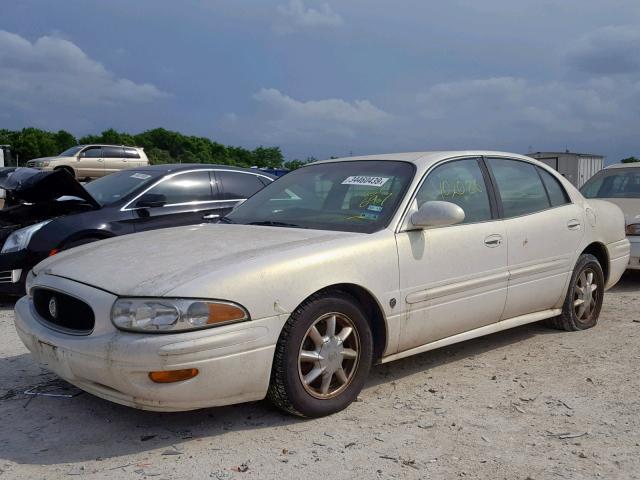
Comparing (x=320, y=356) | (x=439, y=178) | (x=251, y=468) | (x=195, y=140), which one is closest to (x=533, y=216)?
(x=439, y=178)

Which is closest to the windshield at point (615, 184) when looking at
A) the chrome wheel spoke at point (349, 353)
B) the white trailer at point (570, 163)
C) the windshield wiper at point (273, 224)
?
the windshield wiper at point (273, 224)

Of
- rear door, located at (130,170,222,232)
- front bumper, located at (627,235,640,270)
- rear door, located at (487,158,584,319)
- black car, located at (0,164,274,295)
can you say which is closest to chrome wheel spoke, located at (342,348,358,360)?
rear door, located at (487,158,584,319)

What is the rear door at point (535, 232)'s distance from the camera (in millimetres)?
4820

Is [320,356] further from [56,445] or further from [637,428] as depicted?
[637,428]

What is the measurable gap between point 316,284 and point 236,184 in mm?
4828

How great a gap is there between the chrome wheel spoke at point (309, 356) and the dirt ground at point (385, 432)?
0.34 metres

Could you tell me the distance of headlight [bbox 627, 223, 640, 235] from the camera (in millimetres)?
7730

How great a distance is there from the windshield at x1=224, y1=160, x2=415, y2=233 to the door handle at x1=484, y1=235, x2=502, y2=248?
2.34 ft

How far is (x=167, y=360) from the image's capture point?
3127mm

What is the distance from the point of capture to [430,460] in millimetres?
3189

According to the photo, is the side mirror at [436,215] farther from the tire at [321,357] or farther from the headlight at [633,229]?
the headlight at [633,229]

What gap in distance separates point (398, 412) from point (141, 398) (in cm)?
143

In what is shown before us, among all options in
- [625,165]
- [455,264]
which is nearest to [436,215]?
[455,264]

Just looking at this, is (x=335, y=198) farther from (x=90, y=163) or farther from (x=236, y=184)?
(x=90, y=163)
